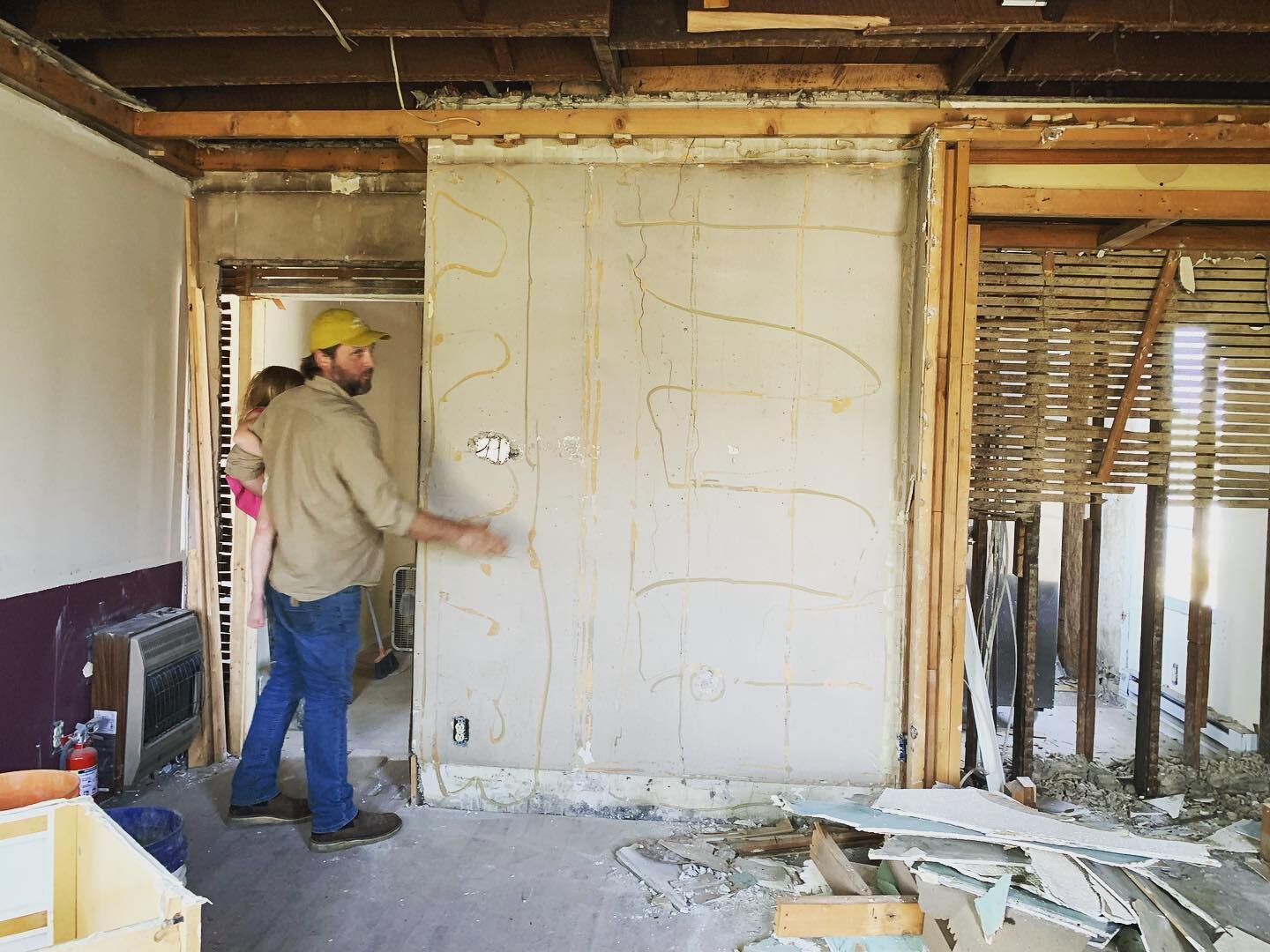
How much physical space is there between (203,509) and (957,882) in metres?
2.96

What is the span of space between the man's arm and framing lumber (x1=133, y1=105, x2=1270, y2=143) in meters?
1.08

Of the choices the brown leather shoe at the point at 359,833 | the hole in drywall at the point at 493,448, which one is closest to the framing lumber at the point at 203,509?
the brown leather shoe at the point at 359,833

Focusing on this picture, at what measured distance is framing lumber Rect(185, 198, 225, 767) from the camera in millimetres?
3191

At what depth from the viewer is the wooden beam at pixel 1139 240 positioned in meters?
2.91

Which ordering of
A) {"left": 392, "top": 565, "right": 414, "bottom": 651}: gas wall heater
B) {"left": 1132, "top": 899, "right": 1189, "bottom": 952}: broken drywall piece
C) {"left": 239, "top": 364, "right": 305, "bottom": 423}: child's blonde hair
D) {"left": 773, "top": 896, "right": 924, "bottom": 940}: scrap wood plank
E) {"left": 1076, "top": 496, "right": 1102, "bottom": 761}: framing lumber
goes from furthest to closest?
1. {"left": 392, "top": 565, "right": 414, "bottom": 651}: gas wall heater
2. {"left": 1076, "top": 496, "right": 1102, "bottom": 761}: framing lumber
3. {"left": 239, "top": 364, "right": 305, "bottom": 423}: child's blonde hair
4. {"left": 773, "top": 896, "right": 924, "bottom": 940}: scrap wood plank
5. {"left": 1132, "top": 899, "right": 1189, "bottom": 952}: broken drywall piece

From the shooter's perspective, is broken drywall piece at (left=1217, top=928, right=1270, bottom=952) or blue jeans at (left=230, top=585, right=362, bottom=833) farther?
blue jeans at (left=230, top=585, right=362, bottom=833)

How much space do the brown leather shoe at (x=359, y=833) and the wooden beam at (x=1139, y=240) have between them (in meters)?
2.91

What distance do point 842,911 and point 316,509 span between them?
6.08 feet

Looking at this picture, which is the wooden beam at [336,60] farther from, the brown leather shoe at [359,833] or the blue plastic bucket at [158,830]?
the brown leather shoe at [359,833]

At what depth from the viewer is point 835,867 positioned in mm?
2205

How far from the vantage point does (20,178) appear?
94.2 inches

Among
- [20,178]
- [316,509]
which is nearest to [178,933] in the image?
→ [316,509]

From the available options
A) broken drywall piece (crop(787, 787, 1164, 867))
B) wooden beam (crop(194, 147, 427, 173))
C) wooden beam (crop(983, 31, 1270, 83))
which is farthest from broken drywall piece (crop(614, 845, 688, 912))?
wooden beam (crop(983, 31, 1270, 83))

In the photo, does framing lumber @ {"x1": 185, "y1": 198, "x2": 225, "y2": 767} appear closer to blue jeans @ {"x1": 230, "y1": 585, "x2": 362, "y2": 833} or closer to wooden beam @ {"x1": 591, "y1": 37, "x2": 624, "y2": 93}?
blue jeans @ {"x1": 230, "y1": 585, "x2": 362, "y2": 833}
